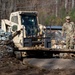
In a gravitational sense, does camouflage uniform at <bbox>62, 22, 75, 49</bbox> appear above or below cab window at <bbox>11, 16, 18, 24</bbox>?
below

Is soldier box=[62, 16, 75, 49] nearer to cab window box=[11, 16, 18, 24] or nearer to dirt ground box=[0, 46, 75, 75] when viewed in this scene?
dirt ground box=[0, 46, 75, 75]

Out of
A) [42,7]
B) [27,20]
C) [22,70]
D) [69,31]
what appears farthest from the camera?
[42,7]

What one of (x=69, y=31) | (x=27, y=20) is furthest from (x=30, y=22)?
(x=69, y=31)

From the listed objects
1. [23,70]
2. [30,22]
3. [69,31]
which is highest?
[30,22]

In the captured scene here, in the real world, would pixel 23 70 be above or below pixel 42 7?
below

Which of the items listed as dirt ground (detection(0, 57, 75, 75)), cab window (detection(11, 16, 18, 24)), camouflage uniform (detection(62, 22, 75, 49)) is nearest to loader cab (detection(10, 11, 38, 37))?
cab window (detection(11, 16, 18, 24))

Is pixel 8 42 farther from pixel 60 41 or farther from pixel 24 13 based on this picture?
pixel 24 13

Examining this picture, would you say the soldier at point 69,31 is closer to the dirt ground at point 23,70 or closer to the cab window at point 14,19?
the dirt ground at point 23,70

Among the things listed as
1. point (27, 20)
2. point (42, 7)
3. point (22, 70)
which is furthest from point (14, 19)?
point (42, 7)

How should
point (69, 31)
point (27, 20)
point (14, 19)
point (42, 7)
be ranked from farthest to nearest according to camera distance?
point (42, 7)
point (14, 19)
point (27, 20)
point (69, 31)

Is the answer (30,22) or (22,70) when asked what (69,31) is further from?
(30,22)

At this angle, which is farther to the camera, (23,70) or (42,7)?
(42,7)

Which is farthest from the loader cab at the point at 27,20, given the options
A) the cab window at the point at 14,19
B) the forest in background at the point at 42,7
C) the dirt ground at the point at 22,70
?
the forest in background at the point at 42,7

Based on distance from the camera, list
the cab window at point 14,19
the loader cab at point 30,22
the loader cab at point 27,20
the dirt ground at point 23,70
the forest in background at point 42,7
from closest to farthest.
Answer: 1. the dirt ground at point 23,70
2. the loader cab at point 30,22
3. the loader cab at point 27,20
4. the cab window at point 14,19
5. the forest in background at point 42,7
